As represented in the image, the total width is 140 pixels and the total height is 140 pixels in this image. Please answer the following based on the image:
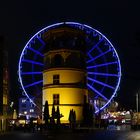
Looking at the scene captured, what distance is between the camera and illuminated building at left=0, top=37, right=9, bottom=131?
9906 cm

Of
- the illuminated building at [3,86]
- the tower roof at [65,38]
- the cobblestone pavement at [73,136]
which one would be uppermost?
the tower roof at [65,38]

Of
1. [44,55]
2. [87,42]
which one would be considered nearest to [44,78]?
[44,55]

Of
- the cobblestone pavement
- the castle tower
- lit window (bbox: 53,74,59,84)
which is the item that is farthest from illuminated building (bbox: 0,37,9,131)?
the cobblestone pavement

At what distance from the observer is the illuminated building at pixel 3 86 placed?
99062 millimetres

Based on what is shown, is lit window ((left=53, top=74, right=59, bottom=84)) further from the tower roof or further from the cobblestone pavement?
the cobblestone pavement

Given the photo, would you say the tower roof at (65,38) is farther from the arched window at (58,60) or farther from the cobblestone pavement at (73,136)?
the cobblestone pavement at (73,136)

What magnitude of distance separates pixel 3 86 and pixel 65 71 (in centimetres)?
1603

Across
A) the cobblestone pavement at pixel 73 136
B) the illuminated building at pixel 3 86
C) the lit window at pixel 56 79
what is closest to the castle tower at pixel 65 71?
the lit window at pixel 56 79

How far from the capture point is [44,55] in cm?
9556

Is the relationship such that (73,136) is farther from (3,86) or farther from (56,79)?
(3,86)

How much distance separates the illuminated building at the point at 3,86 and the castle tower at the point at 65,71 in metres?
10.1

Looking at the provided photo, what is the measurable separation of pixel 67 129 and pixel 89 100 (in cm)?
1568

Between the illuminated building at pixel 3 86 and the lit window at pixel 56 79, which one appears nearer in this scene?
the lit window at pixel 56 79

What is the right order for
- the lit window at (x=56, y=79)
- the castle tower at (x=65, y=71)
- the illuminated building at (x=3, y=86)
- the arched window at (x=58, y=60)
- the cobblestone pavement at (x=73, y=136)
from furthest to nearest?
the illuminated building at (x=3, y=86), the arched window at (x=58, y=60), the lit window at (x=56, y=79), the castle tower at (x=65, y=71), the cobblestone pavement at (x=73, y=136)
